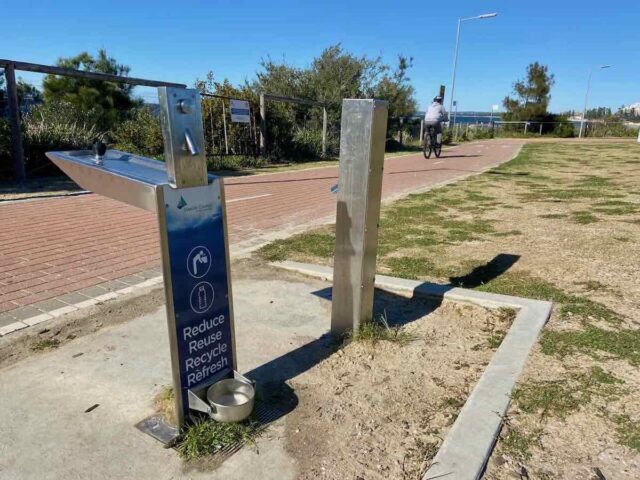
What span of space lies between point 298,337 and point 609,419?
5.91ft

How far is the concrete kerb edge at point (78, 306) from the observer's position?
10.7ft

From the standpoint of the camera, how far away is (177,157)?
1.90 metres

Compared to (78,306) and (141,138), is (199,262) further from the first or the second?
(141,138)

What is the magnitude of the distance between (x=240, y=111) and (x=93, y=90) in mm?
17565

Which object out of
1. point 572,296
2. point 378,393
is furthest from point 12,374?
point 572,296

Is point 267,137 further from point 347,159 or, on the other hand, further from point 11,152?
point 347,159

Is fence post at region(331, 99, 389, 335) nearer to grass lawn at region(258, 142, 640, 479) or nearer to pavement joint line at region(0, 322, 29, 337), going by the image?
grass lawn at region(258, 142, 640, 479)

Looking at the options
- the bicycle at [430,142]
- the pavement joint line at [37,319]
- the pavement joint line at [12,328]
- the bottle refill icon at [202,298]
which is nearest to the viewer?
the bottle refill icon at [202,298]

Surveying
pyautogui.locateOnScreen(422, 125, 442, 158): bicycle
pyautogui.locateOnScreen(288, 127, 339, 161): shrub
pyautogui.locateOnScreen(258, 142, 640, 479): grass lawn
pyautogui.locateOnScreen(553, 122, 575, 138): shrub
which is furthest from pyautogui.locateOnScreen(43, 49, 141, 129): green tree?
pyautogui.locateOnScreen(553, 122, 575, 138): shrub

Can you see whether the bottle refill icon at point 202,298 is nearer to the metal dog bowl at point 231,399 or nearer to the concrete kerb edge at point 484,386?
the metal dog bowl at point 231,399

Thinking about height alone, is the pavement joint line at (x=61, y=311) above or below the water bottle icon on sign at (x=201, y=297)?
below

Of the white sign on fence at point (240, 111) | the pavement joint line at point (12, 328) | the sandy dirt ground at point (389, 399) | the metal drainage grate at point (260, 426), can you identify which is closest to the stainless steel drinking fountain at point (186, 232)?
the metal drainage grate at point (260, 426)

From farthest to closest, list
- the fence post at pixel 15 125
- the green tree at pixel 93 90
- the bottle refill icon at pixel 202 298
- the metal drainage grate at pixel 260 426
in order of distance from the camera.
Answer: the green tree at pixel 93 90 < the fence post at pixel 15 125 < the bottle refill icon at pixel 202 298 < the metal drainage grate at pixel 260 426

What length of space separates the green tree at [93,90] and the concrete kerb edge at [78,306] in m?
22.5
